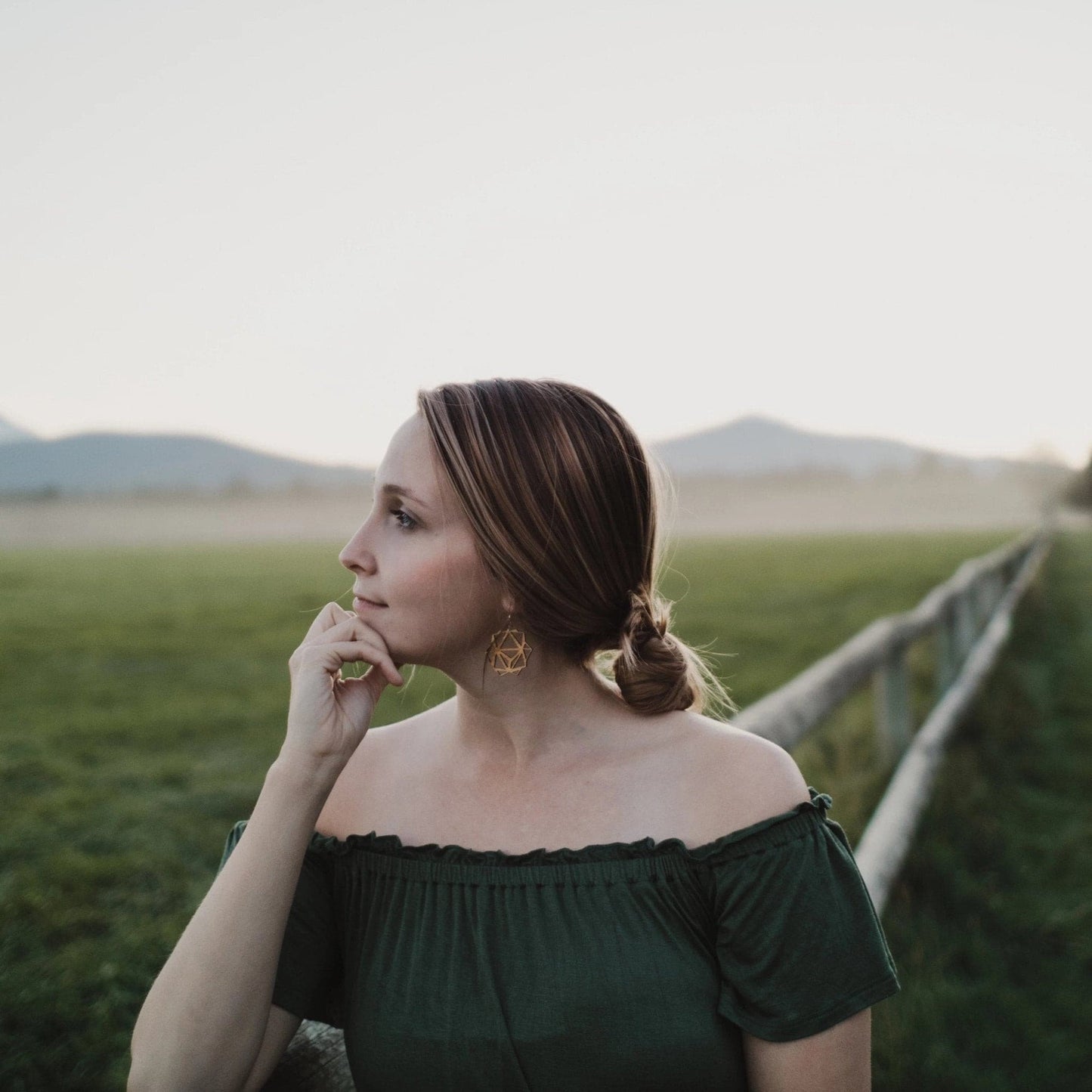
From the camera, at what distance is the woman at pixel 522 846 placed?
1499mm

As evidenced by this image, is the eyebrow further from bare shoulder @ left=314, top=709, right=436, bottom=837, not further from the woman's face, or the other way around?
bare shoulder @ left=314, top=709, right=436, bottom=837

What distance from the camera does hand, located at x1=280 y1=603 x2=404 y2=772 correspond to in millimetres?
1617

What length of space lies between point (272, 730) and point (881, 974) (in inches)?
227

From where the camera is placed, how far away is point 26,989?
9.37ft

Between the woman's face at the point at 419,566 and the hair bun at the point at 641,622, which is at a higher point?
the woman's face at the point at 419,566

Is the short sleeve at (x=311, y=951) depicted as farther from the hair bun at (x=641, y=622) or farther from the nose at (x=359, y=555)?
the hair bun at (x=641, y=622)

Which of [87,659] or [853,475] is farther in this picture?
[853,475]

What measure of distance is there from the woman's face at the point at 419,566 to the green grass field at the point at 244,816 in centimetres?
165

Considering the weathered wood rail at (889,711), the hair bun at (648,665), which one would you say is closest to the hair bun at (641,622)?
the hair bun at (648,665)

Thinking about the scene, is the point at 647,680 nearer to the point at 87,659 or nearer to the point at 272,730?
the point at 272,730

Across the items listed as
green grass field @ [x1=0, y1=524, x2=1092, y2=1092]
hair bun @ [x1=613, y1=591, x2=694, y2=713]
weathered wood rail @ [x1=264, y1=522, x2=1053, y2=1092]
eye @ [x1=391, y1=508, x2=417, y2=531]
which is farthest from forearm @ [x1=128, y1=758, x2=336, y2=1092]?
green grass field @ [x1=0, y1=524, x2=1092, y2=1092]

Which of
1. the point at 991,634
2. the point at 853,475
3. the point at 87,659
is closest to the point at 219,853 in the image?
the point at 87,659

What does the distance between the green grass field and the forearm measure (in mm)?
1296

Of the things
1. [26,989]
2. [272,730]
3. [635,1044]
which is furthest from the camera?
[272,730]
